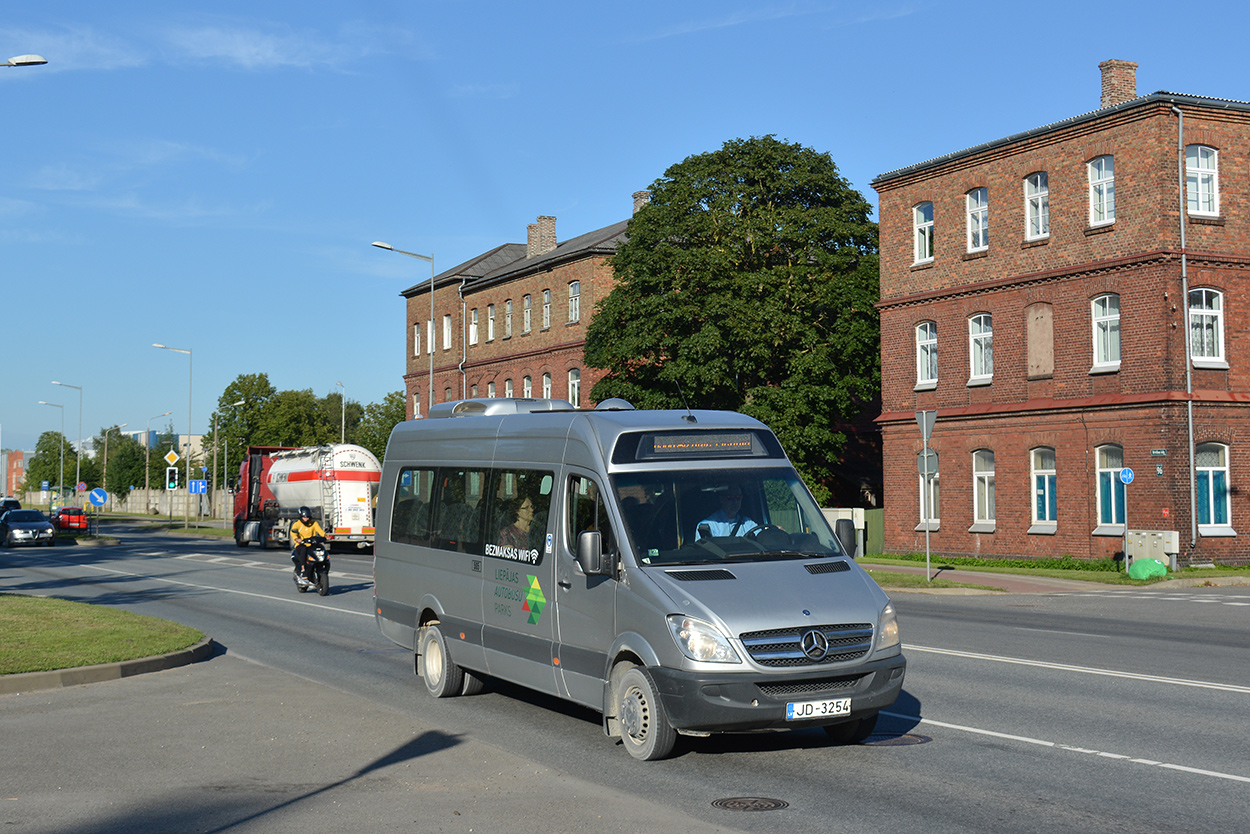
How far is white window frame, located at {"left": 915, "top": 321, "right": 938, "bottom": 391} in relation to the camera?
3716cm

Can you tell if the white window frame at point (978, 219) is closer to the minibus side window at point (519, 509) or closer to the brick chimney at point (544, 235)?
the minibus side window at point (519, 509)

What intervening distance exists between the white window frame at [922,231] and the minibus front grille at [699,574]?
30.8 m

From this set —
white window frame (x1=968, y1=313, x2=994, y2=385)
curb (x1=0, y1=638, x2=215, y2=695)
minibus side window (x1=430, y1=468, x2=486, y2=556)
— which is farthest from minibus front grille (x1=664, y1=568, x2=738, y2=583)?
white window frame (x1=968, y1=313, x2=994, y2=385)

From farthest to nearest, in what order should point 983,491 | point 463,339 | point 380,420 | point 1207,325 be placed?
1. point 380,420
2. point 463,339
3. point 983,491
4. point 1207,325

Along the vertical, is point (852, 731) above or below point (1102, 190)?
below

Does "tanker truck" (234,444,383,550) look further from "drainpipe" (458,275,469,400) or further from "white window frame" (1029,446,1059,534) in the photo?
"drainpipe" (458,275,469,400)

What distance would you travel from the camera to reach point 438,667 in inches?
439

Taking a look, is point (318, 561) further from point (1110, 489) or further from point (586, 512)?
point (1110, 489)

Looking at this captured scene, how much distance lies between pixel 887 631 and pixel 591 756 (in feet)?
7.08

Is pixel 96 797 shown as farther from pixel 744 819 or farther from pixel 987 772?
pixel 987 772

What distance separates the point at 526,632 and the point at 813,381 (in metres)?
31.9

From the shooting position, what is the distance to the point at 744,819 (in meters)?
6.64

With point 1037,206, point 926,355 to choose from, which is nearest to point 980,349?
point 926,355

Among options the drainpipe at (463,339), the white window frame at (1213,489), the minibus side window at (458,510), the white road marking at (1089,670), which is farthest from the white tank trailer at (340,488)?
the minibus side window at (458,510)
